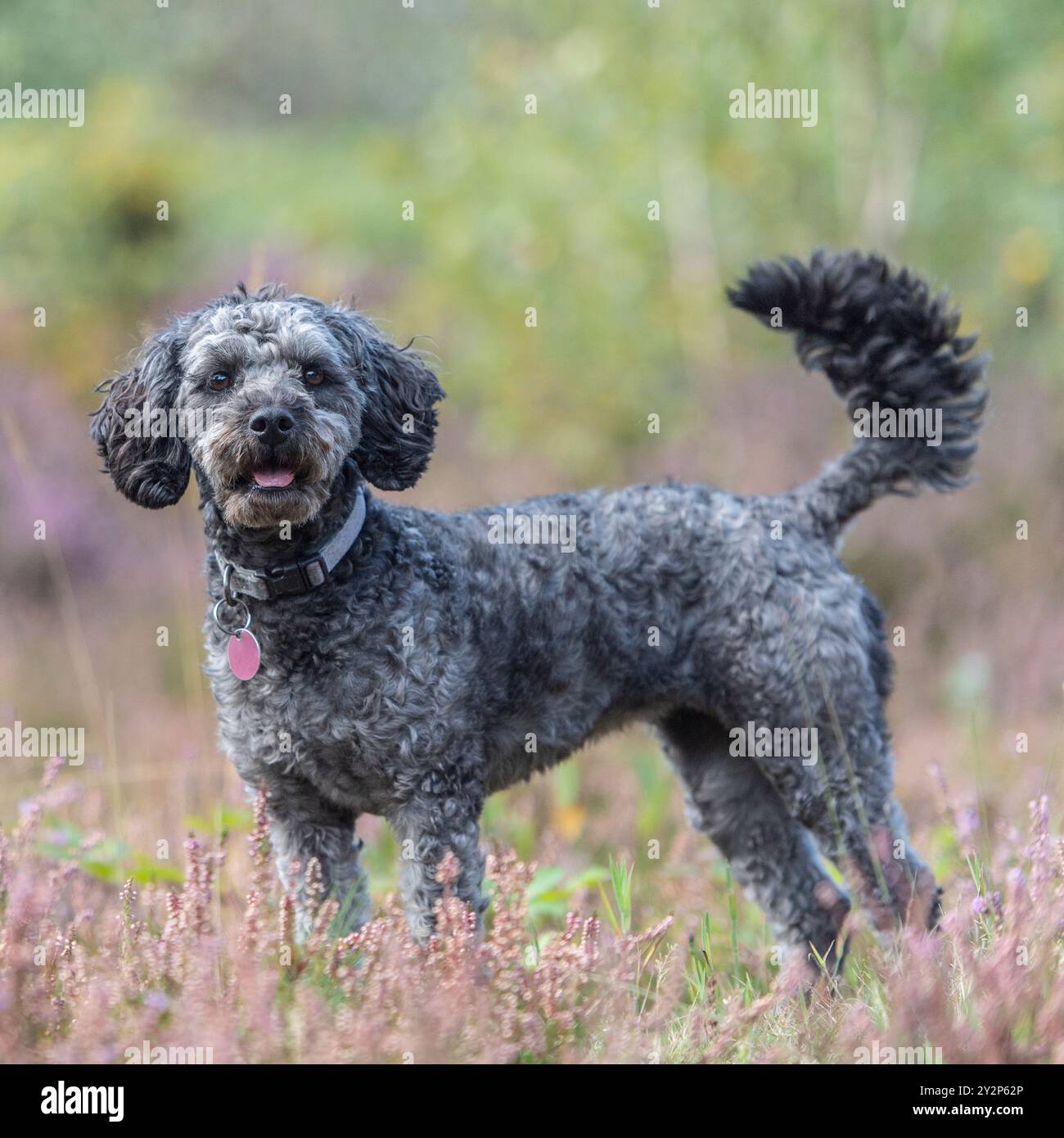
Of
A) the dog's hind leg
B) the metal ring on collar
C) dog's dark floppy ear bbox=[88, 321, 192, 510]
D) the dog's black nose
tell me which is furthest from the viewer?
the dog's hind leg

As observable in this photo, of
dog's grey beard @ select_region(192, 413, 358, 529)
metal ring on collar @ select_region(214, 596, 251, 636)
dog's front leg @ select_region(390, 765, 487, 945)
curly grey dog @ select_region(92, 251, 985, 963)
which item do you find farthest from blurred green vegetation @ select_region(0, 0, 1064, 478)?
dog's front leg @ select_region(390, 765, 487, 945)

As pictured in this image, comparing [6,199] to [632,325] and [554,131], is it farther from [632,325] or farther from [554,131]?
[632,325]

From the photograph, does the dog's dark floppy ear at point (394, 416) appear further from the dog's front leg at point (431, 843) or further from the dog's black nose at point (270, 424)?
the dog's front leg at point (431, 843)

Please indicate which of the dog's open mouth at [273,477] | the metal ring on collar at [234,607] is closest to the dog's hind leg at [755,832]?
the metal ring on collar at [234,607]

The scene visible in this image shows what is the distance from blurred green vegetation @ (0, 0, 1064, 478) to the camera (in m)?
10.4

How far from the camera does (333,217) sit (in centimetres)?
1986

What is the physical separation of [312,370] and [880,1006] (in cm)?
229

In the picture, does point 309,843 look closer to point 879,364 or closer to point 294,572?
point 294,572

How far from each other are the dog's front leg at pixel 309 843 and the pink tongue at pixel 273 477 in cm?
86

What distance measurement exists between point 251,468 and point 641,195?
8237 mm

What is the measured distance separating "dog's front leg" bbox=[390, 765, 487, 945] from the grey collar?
63 cm

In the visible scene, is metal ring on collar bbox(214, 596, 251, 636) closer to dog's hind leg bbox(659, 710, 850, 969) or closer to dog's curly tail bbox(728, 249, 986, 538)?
dog's hind leg bbox(659, 710, 850, 969)

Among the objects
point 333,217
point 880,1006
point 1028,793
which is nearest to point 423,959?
point 880,1006

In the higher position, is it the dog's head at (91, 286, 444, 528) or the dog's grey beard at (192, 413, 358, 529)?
the dog's head at (91, 286, 444, 528)
